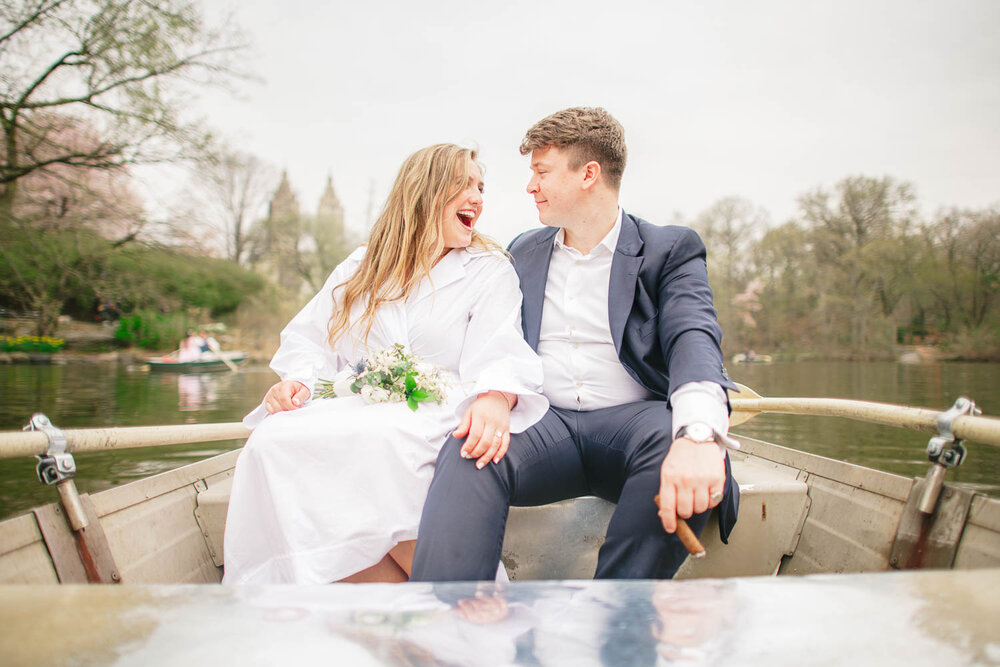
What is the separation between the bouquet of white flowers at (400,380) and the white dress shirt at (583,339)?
1.30 ft

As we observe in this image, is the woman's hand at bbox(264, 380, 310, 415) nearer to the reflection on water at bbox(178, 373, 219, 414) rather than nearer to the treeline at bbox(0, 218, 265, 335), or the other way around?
the treeline at bbox(0, 218, 265, 335)

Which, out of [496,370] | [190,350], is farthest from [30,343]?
[496,370]

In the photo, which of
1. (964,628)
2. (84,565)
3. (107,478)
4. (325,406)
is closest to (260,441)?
(325,406)

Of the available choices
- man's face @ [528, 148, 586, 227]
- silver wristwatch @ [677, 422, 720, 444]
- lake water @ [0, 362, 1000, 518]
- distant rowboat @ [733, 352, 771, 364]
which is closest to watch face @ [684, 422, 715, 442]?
silver wristwatch @ [677, 422, 720, 444]

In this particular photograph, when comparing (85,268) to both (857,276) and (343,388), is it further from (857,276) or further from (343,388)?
(857,276)

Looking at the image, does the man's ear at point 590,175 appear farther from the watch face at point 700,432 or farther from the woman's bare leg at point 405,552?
the woman's bare leg at point 405,552

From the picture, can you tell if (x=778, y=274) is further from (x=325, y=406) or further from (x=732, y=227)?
(x=325, y=406)

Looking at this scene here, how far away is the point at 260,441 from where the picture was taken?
175cm

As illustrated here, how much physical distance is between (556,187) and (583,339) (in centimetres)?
55

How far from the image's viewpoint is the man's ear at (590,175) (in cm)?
233

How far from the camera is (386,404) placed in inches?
75.6

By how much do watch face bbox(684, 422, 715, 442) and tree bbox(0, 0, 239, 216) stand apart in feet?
29.1

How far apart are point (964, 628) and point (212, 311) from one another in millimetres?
27595

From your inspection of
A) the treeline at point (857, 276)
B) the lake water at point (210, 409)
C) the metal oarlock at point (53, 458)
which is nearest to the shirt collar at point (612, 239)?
the metal oarlock at point (53, 458)
